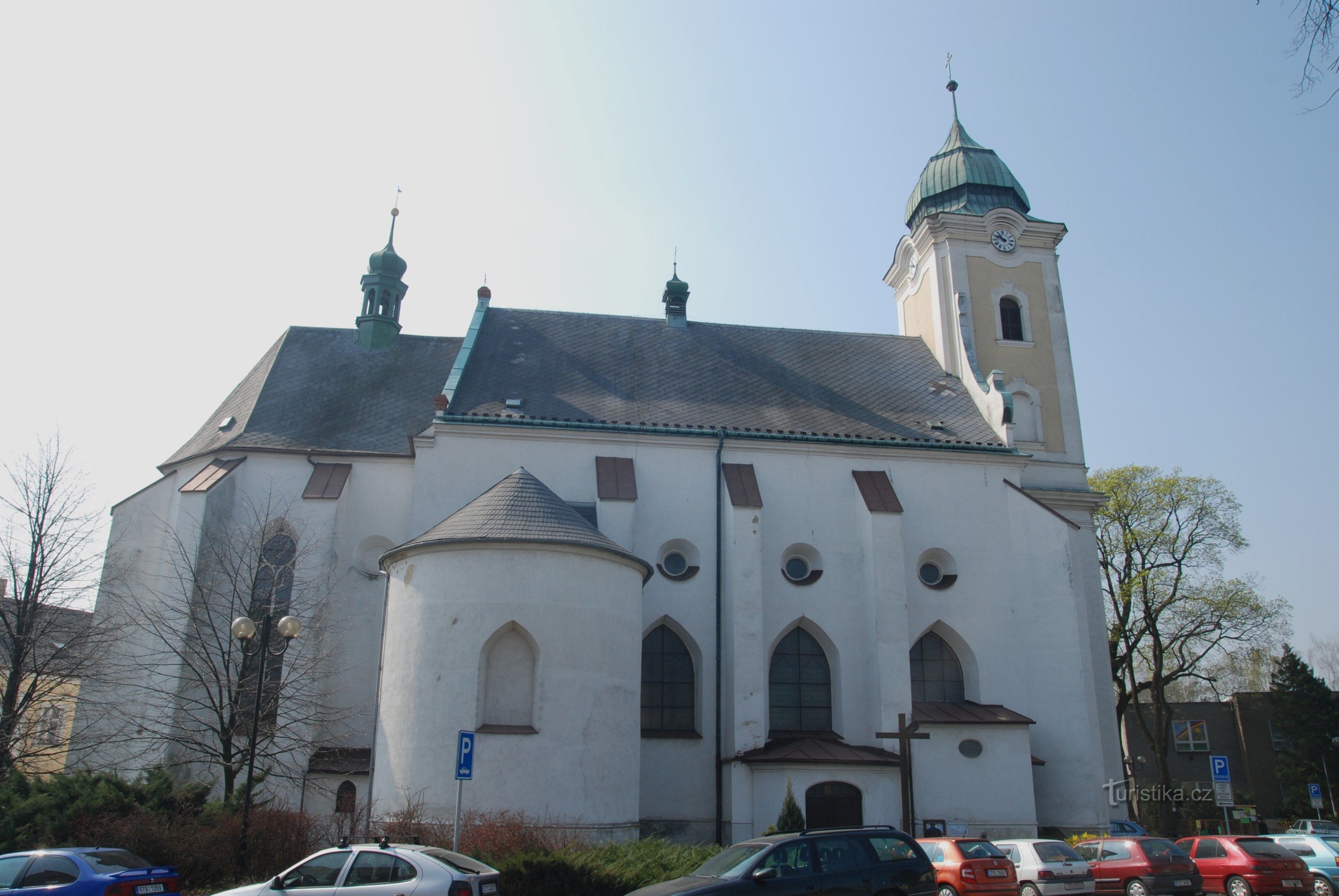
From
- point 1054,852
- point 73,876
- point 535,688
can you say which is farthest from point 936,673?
point 73,876

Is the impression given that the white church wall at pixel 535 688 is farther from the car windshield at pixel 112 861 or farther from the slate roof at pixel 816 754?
the car windshield at pixel 112 861

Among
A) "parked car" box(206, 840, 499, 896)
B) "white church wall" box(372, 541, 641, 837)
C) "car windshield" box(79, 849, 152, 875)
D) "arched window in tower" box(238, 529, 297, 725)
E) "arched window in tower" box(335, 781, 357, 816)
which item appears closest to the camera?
"parked car" box(206, 840, 499, 896)

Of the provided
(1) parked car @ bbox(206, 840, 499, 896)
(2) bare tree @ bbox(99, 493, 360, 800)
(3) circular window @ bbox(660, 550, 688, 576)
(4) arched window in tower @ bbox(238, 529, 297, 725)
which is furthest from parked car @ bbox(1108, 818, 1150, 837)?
(4) arched window in tower @ bbox(238, 529, 297, 725)

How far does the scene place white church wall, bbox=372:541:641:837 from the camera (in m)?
16.5

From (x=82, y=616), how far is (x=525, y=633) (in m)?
12.2

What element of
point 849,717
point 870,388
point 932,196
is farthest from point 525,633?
point 932,196

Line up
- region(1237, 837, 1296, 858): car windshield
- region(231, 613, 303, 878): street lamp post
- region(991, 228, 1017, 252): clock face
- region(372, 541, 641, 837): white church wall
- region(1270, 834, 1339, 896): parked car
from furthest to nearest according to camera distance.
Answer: region(991, 228, 1017, 252): clock face → region(372, 541, 641, 837): white church wall → region(1270, 834, 1339, 896): parked car → region(1237, 837, 1296, 858): car windshield → region(231, 613, 303, 878): street lamp post

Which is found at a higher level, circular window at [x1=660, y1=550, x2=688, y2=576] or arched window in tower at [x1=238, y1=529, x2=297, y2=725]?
circular window at [x1=660, y1=550, x2=688, y2=576]

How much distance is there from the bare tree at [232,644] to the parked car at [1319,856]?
714 inches

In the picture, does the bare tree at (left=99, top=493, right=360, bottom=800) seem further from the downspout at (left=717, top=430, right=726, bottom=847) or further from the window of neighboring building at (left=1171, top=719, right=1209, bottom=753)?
the window of neighboring building at (left=1171, top=719, right=1209, bottom=753)

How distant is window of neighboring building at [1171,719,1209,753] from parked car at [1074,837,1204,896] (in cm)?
3778

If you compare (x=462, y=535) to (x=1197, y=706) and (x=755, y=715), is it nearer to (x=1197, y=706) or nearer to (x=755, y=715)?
(x=755, y=715)

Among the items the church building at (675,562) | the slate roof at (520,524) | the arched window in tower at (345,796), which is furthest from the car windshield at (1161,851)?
the arched window in tower at (345,796)

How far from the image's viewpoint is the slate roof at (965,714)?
67.5 feet
